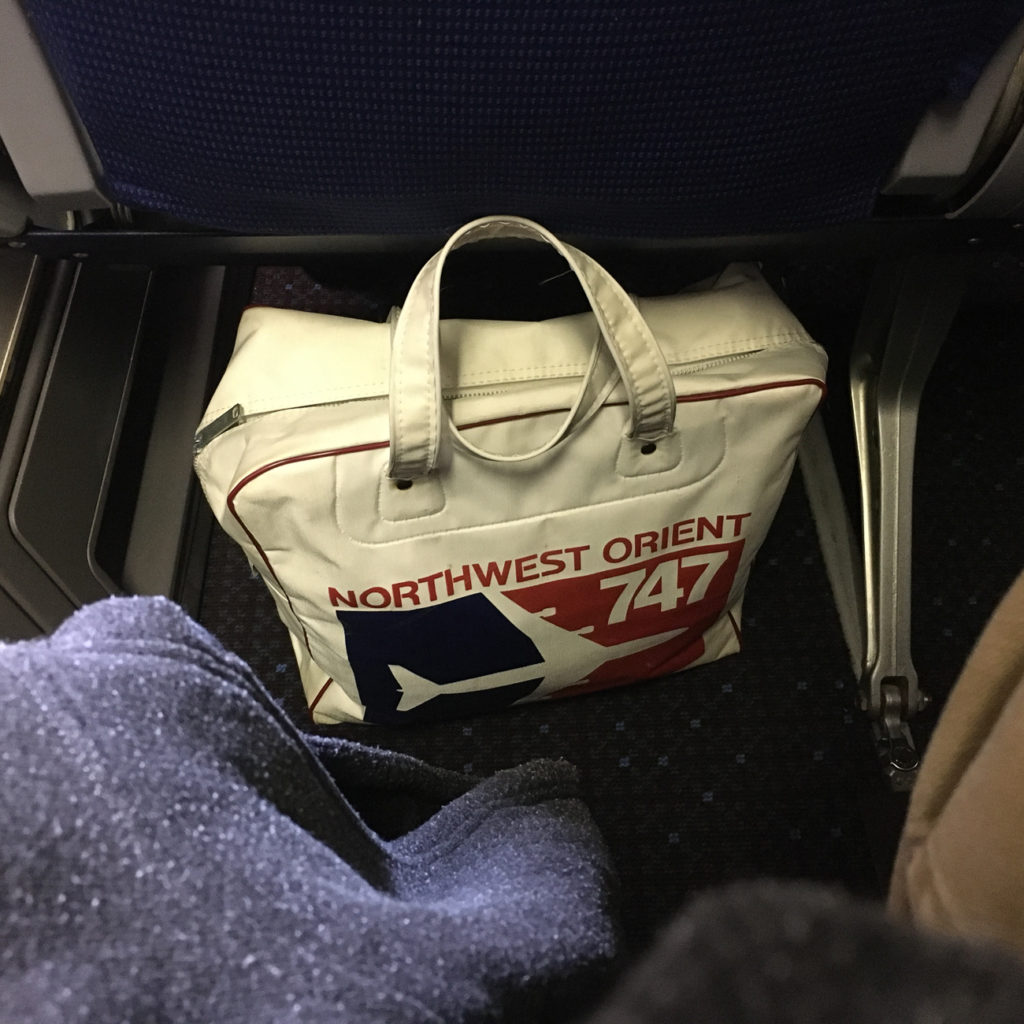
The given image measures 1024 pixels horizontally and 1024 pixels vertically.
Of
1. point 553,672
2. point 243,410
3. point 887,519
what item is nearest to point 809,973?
point 243,410

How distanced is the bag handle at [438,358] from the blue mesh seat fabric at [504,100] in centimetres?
3

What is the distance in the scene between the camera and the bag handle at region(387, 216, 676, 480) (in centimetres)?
57

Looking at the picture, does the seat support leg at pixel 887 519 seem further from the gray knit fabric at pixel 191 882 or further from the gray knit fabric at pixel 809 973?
the gray knit fabric at pixel 809 973

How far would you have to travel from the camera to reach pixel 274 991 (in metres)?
0.22

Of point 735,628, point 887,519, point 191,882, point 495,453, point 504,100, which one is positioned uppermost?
point 504,100

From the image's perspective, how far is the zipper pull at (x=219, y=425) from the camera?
644 mm

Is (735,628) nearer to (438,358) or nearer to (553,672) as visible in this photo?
(553,672)

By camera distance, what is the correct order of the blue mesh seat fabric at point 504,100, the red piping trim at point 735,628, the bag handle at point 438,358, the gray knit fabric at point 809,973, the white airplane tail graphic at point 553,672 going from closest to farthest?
the gray knit fabric at point 809,973 → the blue mesh seat fabric at point 504,100 → the bag handle at point 438,358 → the white airplane tail graphic at point 553,672 → the red piping trim at point 735,628

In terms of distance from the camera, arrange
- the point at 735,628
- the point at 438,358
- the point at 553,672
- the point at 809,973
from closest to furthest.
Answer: the point at 809,973
the point at 438,358
the point at 553,672
the point at 735,628

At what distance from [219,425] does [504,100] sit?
0.33 metres

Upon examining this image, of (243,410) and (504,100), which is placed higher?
A: (504,100)

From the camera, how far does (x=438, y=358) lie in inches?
22.8

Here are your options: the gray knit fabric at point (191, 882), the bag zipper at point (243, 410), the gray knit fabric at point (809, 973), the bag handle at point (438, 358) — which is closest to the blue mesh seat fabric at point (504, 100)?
the bag handle at point (438, 358)

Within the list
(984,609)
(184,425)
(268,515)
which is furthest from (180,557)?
(984,609)
